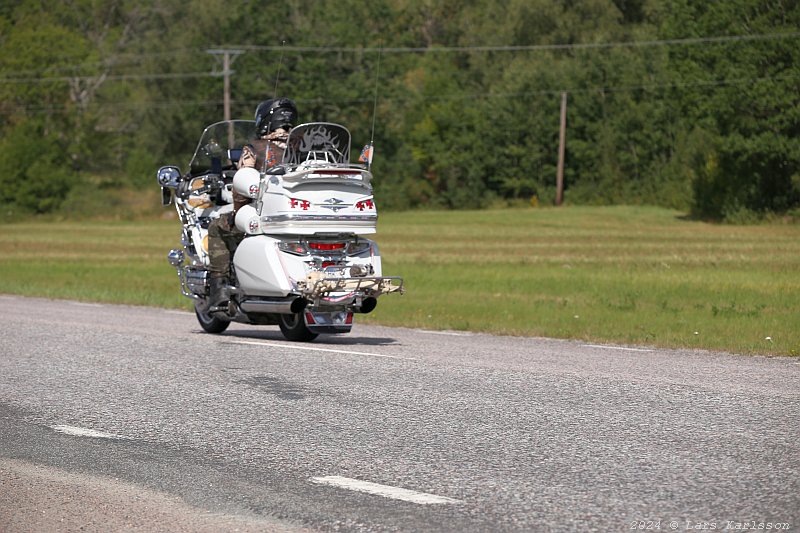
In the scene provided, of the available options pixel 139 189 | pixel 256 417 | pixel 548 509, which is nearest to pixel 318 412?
pixel 256 417

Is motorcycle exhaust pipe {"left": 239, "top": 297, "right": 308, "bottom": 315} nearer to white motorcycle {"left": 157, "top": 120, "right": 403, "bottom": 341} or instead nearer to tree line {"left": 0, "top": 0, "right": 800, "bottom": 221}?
white motorcycle {"left": 157, "top": 120, "right": 403, "bottom": 341}

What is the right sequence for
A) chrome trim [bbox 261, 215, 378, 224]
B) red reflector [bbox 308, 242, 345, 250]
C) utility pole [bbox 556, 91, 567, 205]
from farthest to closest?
utility pole [bbox 556, 91, 567, 205] < red reflector [bbox 308, 242, 345, 250] < chrome trim [bbox 261, 215, 378, 224]

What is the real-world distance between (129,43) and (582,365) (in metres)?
109

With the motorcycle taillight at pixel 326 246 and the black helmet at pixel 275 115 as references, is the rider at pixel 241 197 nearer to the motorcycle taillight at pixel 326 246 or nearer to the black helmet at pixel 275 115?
the black helmet at pixel 275 115

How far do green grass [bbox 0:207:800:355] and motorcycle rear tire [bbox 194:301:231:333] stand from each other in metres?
3.34

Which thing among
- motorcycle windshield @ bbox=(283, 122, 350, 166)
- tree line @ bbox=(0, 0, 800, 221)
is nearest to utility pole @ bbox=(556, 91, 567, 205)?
tree line @ bbox=(0, 0, 800, 221)

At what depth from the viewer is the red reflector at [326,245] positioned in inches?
547

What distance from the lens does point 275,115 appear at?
48.0 ft

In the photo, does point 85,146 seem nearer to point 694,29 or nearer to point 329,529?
point 694,29

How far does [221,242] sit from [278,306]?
1.31 meters

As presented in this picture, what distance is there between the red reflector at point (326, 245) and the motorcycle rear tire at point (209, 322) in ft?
6.70

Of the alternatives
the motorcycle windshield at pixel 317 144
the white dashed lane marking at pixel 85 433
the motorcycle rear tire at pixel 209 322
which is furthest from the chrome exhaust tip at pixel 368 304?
the white dashed lane marking at pixel 85 433

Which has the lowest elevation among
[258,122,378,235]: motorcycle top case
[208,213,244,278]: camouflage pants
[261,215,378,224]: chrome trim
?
[208,213,244,278]: camouflage pants

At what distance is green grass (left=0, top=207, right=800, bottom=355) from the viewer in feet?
59.0
